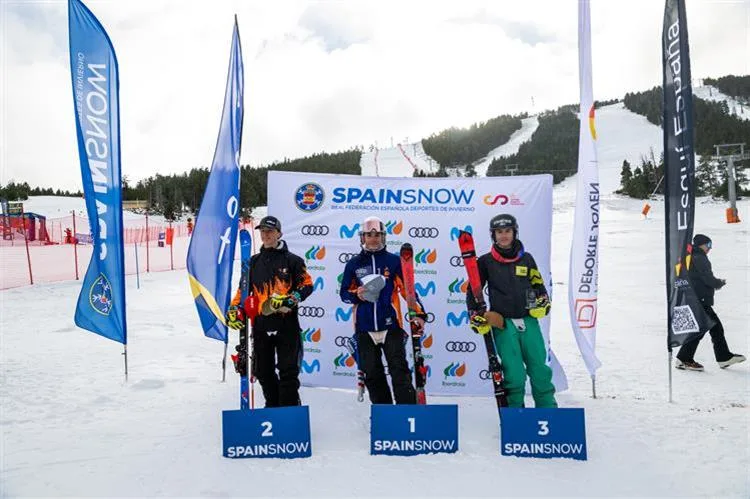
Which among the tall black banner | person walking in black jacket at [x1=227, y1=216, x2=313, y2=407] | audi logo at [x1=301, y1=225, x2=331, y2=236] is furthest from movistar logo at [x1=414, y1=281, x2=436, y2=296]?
the tall black banner

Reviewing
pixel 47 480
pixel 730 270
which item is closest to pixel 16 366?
pixel 47 480

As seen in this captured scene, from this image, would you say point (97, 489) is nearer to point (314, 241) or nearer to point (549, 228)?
point (314, 241)

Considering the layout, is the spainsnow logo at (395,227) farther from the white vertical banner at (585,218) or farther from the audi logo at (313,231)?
the white vertical banner at (585,218)

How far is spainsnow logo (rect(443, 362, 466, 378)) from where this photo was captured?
5414mm

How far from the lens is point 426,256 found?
17.9ft

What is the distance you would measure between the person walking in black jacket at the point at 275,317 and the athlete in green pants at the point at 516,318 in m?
1.48

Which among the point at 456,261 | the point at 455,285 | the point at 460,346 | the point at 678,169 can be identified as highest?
the point at 678,169

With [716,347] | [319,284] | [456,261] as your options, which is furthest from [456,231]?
[716,347]

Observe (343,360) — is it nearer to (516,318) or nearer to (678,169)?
(516,318)

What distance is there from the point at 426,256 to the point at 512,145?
96.5 metres

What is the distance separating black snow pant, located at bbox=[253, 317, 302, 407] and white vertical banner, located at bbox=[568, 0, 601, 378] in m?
2.74

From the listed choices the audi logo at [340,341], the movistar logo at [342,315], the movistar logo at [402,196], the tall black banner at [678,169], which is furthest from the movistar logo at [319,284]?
the tall black banner at [678,169]

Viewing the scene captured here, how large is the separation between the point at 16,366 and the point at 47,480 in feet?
11.5

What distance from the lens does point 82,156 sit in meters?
5.10
